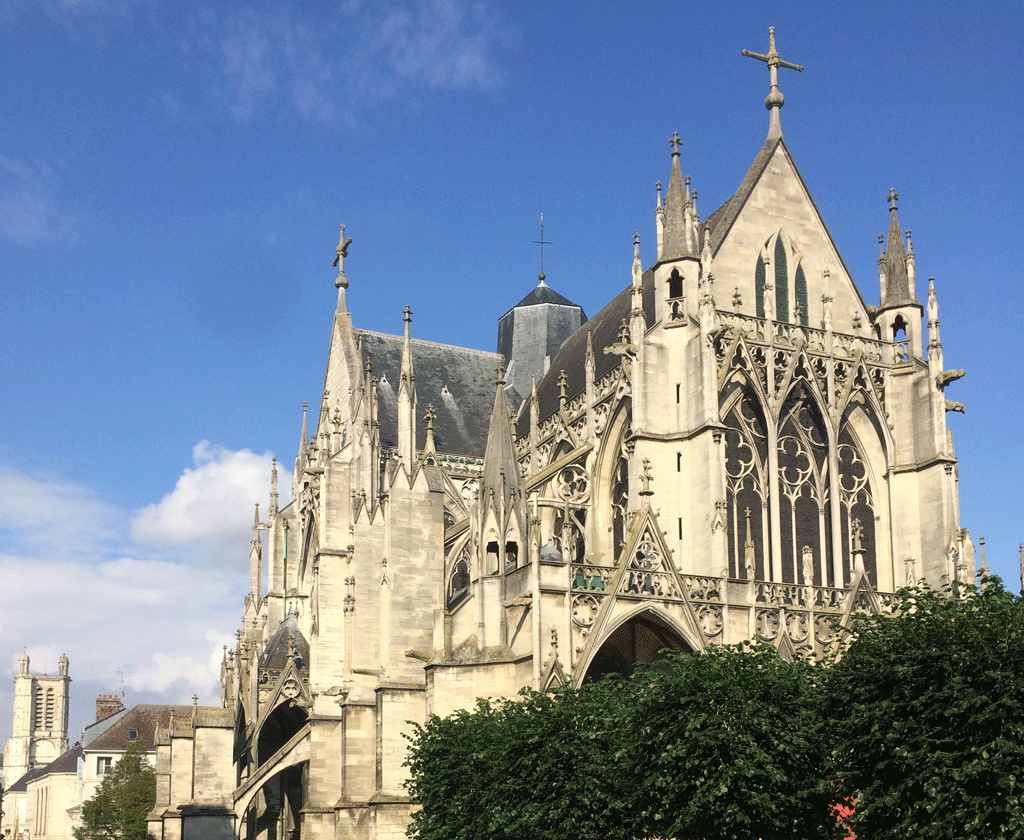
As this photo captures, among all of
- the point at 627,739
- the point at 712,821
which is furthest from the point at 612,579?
the point at 712,821

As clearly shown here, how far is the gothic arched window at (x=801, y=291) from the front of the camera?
3803cm

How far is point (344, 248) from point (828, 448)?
847 inches

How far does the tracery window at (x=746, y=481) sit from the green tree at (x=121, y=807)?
3038 cm

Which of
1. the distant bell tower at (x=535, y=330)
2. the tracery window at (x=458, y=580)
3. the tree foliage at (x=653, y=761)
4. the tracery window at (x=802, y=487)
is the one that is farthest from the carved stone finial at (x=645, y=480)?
the distant bell tower at (x=535, y=330)

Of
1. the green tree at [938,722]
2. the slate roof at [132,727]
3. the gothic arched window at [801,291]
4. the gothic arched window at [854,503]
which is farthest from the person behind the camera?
the slate roof at [132,727]

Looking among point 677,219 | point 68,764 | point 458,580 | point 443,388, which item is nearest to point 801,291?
point 677,219

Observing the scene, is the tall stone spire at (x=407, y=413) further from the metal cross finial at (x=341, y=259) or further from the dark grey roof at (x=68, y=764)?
the dark grey roof at (x=68, y=764)

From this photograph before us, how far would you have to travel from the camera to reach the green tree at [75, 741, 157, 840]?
182 ft

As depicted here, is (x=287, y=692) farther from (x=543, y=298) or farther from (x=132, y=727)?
(x=132, y=727)

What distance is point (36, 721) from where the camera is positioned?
155625 mm

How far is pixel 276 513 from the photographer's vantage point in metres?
52.1

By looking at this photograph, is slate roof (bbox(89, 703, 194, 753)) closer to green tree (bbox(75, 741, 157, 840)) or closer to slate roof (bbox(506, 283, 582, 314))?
green tree (bbox(75, 741, 157, 840))

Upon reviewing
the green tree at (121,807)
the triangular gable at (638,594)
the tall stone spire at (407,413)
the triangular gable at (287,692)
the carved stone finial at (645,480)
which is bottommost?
the green tree at (121,807)

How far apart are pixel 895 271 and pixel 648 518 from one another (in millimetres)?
12047
